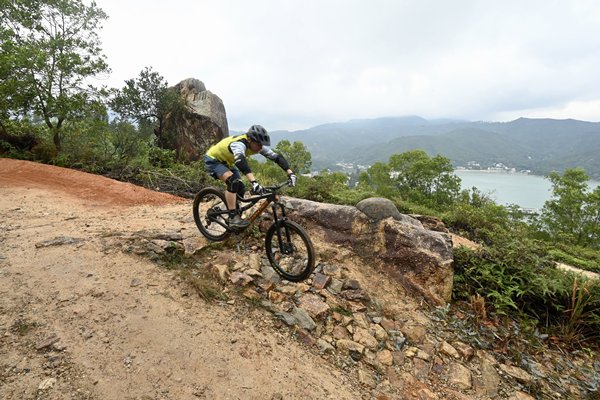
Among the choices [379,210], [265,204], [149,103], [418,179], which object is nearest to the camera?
[265,204]

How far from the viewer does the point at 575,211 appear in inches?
949

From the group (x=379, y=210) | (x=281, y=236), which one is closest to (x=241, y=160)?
(x=281, y=236)

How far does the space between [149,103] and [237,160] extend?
51.0 ft

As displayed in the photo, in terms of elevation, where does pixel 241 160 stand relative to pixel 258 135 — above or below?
below

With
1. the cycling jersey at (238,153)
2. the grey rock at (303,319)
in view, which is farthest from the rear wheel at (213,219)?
the grey rock at (303,319)

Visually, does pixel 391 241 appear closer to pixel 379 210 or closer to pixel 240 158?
pixel 379 210

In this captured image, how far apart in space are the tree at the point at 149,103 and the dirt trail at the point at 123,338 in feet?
42.9

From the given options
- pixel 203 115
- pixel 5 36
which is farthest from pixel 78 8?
pixel 203 115

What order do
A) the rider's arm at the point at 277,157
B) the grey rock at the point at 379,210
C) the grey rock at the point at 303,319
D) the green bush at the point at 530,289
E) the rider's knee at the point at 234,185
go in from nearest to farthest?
the grey rock at the point at 303,319 < the green bush at the point at 530,289 < the rider's arm at the point at 277,157 < the rider's knee at the point at 234,185 < the grey rock at the point at 379,210

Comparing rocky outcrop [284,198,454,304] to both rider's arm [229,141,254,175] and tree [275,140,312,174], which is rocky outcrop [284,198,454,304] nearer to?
rider's arm [229,141,254,175]

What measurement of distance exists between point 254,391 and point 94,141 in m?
13.6

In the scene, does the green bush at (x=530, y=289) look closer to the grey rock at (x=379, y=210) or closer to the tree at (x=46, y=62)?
the grey rock at (x=379, y=210)

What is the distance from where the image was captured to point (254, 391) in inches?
115

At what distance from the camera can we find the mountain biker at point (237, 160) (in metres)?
4.58
